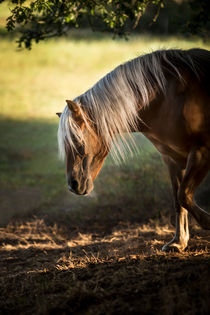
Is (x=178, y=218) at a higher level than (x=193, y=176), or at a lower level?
lower

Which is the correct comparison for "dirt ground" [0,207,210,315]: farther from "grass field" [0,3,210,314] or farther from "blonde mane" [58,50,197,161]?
"blonde mane" [58,50,197,161]

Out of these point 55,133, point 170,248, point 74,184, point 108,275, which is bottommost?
point 170,248

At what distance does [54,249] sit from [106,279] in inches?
67.1

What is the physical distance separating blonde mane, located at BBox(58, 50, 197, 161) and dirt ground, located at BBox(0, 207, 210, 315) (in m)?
1.09

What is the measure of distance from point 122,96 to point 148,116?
0.33 m

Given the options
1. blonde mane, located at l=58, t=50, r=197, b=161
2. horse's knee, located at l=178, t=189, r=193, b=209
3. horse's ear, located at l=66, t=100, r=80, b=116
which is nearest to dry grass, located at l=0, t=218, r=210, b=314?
horse's knee, located at l=178, t=189, r=193, b=209

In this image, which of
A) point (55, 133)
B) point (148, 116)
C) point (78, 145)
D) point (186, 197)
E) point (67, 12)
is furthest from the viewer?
point (55, 133)

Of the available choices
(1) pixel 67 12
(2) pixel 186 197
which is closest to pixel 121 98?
(2) pixel 186 197

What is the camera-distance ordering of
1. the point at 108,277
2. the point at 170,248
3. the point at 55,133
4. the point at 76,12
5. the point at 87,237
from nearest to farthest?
the point at 108,277
the point at 170,248
the point at 76,12
the point at 87,237
the point at 55,133

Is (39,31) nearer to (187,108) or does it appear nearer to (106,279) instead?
(187,108)

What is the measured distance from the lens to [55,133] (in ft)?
39.7

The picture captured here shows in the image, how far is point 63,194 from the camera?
24.4ft

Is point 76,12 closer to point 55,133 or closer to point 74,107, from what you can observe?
point 74,107

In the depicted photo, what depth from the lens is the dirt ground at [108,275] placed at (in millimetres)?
2562
